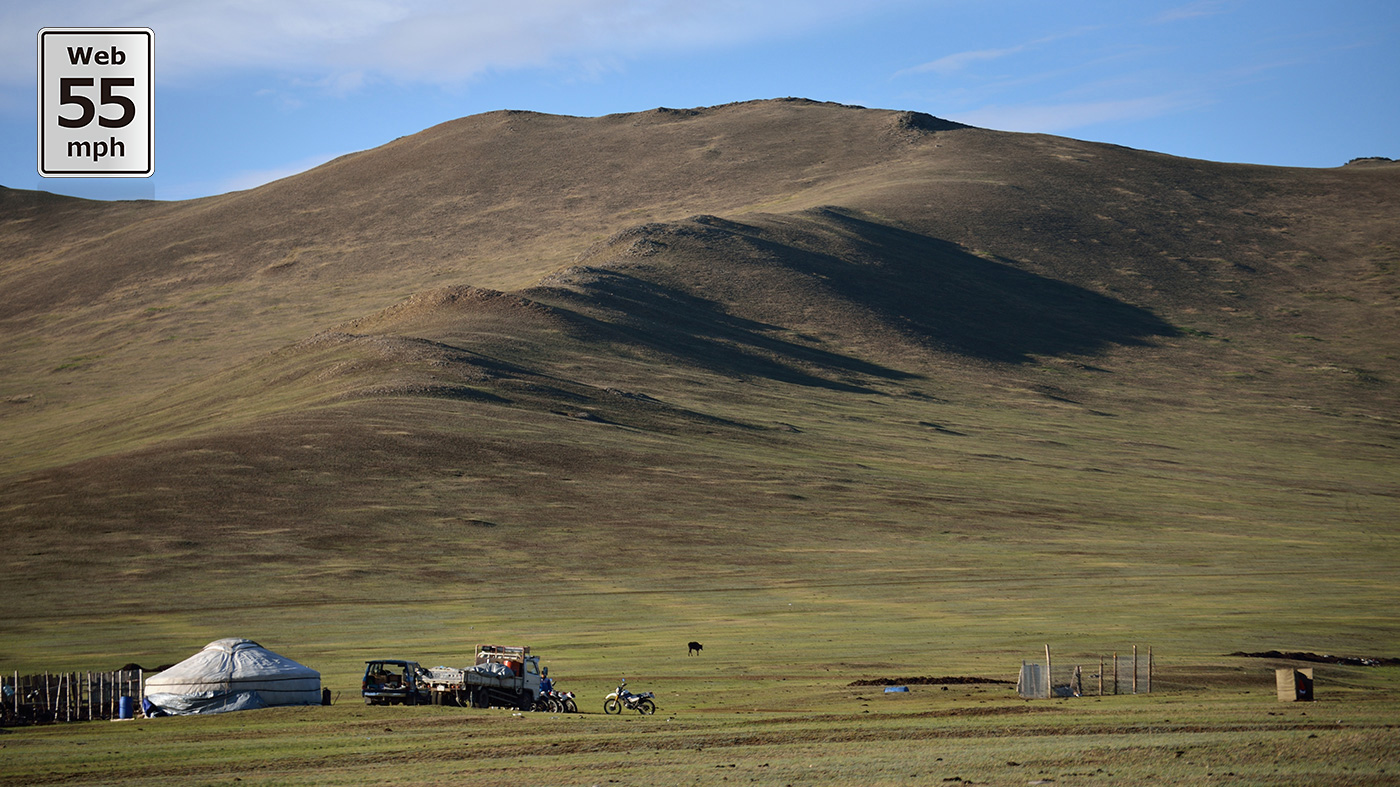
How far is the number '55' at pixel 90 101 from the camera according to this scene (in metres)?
25.0

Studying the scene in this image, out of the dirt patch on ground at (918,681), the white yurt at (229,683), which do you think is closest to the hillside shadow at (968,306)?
the dirt patch on ground at (918,681)

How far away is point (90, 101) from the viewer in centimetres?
2519

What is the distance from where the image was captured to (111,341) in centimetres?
19088

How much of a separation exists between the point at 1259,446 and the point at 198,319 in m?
153

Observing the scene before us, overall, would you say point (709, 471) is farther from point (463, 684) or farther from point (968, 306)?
point (968, 306)

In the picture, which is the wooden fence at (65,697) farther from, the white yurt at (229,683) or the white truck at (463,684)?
the white truck at (463,684)

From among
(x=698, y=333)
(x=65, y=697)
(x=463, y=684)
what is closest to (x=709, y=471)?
(x=698, y=333)

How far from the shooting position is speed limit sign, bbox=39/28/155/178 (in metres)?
24.9

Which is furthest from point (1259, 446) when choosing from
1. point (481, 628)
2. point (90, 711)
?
point (90, 711)

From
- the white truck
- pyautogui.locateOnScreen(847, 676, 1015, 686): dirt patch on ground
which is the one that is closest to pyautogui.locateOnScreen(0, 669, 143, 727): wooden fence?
the white truck

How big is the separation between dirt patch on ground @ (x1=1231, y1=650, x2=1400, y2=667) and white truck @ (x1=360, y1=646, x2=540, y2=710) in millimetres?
27297

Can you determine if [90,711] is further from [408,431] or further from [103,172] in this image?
[408,431]

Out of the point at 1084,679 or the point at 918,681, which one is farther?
the point at 918,681

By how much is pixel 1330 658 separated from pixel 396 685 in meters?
34.8
